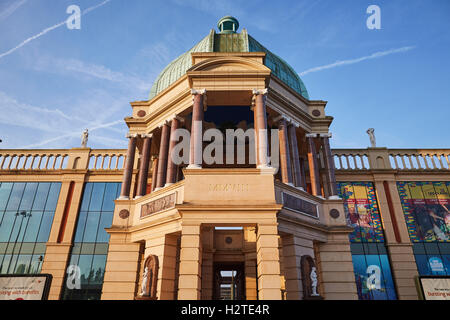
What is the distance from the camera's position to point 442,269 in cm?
Answer: 2506

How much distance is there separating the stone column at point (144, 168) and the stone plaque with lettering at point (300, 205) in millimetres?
10498

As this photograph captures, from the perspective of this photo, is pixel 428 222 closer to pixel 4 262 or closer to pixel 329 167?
pixel 329 167

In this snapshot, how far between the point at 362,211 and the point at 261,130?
1587cm

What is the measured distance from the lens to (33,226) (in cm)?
2705

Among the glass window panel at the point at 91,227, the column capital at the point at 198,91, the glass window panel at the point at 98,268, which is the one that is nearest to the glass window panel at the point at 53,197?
the glass window panel at the point at 91,227

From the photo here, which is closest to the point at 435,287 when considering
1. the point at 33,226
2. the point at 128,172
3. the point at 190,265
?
the point at 190,265

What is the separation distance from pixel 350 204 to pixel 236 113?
14.2 metres

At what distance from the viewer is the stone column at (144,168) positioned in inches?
848

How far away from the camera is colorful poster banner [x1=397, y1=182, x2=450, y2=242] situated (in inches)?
1033

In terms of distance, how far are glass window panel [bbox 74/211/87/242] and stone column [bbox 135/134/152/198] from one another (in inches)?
375
